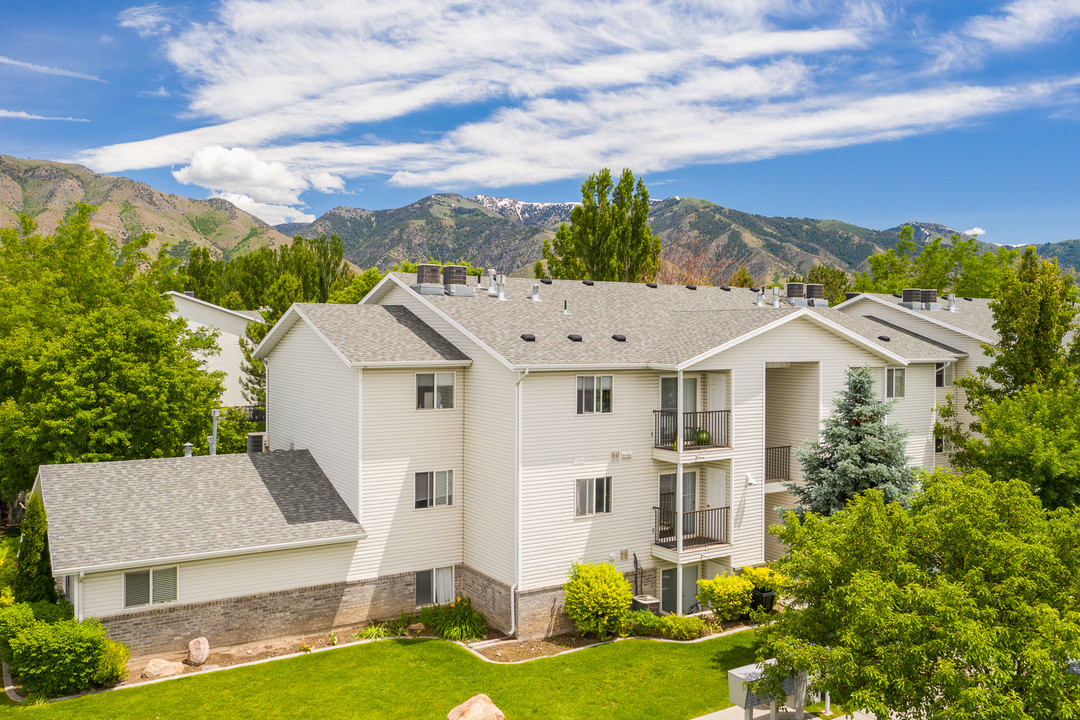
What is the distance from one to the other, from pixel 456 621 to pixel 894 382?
1820cm

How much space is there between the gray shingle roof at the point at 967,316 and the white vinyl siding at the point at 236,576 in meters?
27.5

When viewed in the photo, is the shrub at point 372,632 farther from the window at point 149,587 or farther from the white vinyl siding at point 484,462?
the window at point 149,587

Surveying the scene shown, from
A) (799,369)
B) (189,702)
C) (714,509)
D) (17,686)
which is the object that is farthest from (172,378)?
(799,369)

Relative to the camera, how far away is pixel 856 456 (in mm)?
21578

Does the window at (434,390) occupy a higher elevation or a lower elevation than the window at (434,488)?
higher

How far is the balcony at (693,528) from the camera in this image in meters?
22.7

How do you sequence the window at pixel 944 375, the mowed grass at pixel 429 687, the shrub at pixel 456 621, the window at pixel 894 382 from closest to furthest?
the mowed grass at pixel 429 687
the shrub at pixel 456 621
the window at pixel 894 382
the window at pixel 944 375

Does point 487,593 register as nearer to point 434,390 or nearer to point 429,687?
point 429,687

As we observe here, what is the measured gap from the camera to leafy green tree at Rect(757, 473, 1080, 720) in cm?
988

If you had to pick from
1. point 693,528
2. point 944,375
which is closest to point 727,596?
point 693,528

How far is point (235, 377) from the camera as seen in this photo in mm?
50312

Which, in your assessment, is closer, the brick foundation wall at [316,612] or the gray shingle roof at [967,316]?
the brick foundation wall at [316,612]

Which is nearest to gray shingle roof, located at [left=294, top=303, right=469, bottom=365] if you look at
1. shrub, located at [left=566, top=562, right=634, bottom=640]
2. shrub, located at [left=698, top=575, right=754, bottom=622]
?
shrub, located at [left=566, top=562, right=634, bottom=640]

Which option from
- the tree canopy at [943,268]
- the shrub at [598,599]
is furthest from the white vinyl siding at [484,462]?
the tree canopy at [943,268]
